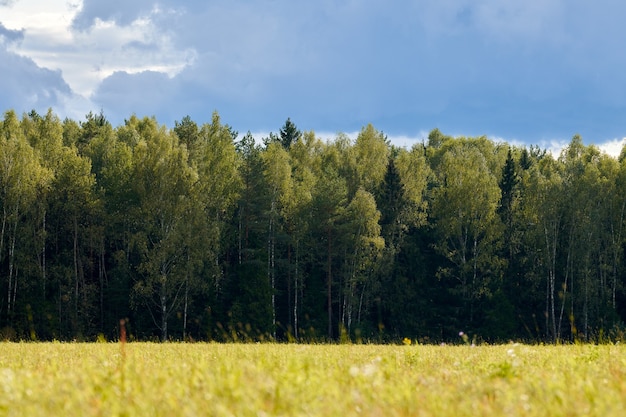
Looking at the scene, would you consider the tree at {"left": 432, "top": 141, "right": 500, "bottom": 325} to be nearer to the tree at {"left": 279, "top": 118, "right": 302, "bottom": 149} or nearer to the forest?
the forest

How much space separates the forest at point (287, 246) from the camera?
45625mm

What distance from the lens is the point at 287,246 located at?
53.5 metres

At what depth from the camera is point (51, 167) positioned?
166 ft

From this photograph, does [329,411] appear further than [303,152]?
No

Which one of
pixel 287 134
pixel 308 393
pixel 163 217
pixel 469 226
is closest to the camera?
pixel 308 393

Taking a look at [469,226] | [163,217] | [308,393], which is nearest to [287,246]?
[163,217]

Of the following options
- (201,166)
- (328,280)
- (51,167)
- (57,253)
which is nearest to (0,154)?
(51,167)

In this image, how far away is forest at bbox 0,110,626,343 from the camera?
150 feet

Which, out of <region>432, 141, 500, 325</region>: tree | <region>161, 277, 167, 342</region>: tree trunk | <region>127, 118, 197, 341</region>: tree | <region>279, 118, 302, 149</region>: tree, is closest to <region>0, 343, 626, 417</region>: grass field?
<region>161, 277, 167, 342</region>: tree trunk

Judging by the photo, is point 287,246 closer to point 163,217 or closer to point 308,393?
point 163,217

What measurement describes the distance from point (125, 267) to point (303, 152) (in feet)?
76.6

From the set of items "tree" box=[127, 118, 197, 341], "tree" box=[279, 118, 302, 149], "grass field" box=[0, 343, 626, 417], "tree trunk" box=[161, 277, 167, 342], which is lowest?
"tree trunk" box=[161, 277, 167, 342]

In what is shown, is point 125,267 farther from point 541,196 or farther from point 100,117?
point 100,117

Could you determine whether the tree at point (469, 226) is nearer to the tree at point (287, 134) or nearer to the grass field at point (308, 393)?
the tree at point (287, 134)
